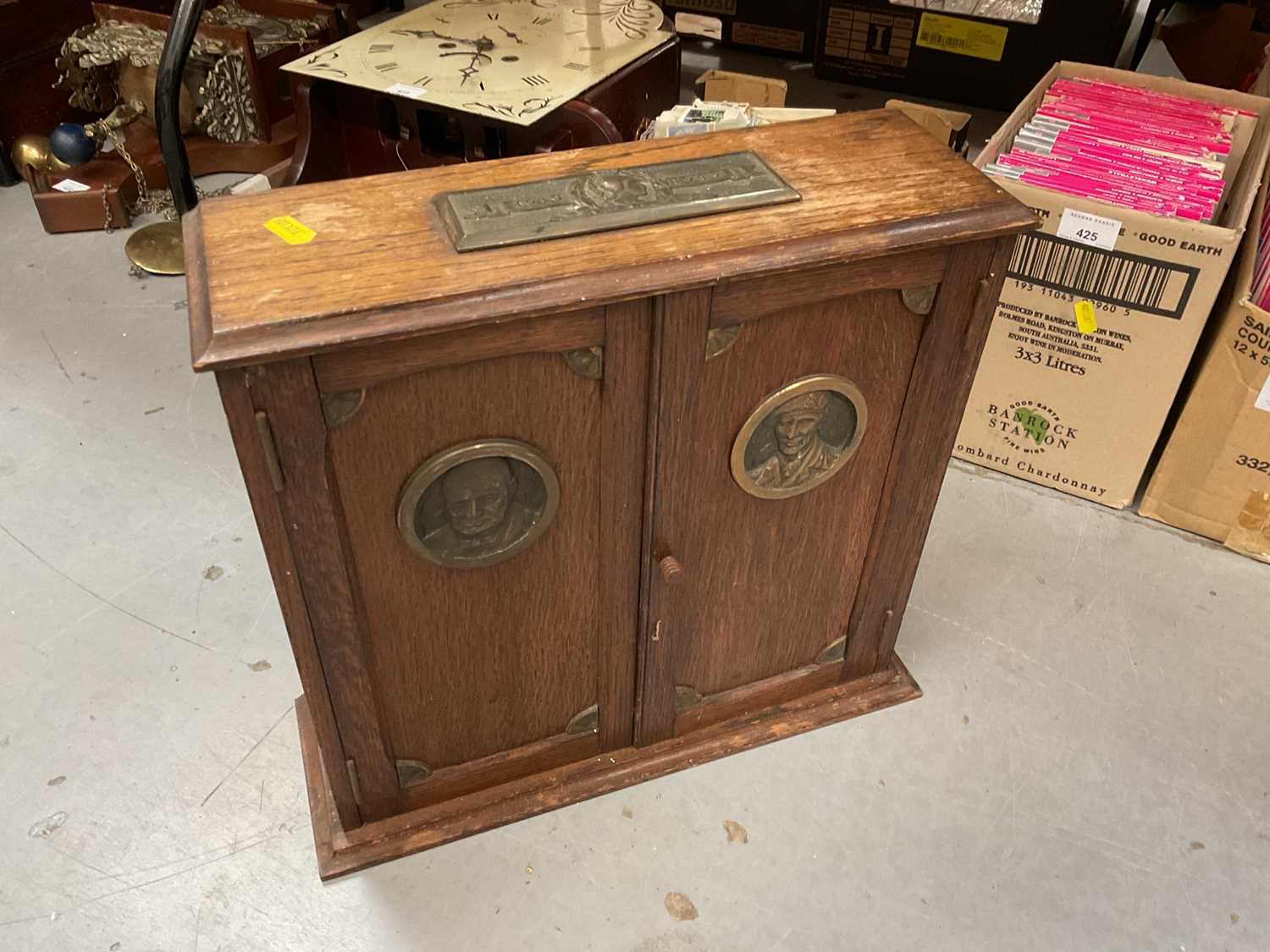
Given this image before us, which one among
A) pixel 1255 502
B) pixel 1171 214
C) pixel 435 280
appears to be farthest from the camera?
pixel 1255 502

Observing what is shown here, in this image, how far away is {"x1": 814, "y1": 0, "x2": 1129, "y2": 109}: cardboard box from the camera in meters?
2.99

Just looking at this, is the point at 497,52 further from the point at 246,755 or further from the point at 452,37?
the point at 246,755

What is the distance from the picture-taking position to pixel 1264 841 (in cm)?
149

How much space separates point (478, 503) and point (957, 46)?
109 inches

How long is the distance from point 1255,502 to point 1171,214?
572 mm

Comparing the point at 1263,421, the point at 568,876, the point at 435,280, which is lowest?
the point at 568,876

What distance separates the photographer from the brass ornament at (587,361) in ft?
3.51

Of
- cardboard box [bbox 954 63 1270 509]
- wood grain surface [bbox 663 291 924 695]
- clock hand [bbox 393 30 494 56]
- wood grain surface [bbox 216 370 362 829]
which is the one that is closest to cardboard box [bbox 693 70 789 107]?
clock hand [bbox 393 30 494 56]

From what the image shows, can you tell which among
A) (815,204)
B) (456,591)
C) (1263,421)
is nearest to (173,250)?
(456,591)

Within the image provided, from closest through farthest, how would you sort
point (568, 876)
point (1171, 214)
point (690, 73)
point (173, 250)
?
1. point (568, 876)
2. point (1171, 214)
3. point (173, 250)
4. point (690, 73)

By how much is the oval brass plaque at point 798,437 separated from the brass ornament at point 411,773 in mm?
596

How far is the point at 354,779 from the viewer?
1360 millimetres

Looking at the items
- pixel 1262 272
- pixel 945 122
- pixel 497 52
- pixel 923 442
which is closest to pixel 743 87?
pixel 945 122

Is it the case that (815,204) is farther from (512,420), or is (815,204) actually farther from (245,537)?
(245,537)
